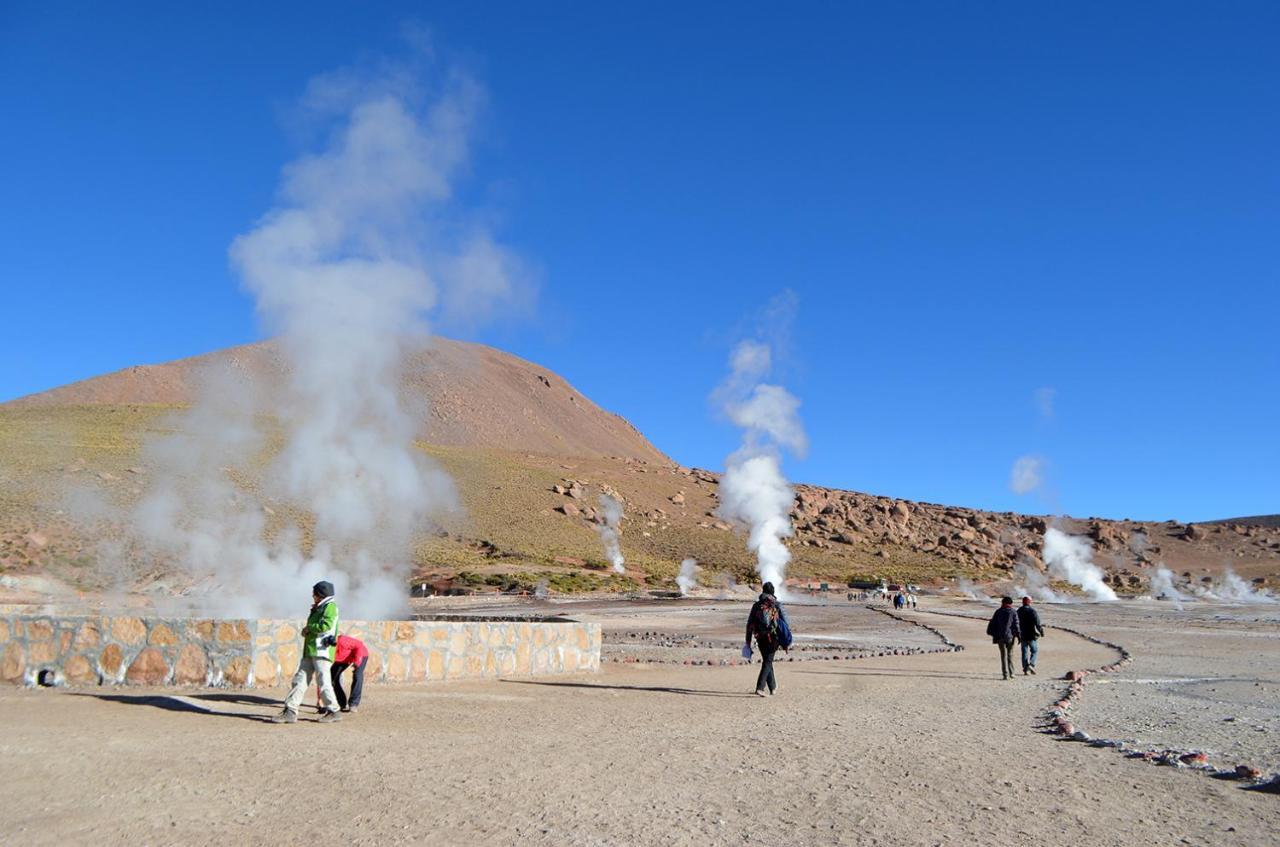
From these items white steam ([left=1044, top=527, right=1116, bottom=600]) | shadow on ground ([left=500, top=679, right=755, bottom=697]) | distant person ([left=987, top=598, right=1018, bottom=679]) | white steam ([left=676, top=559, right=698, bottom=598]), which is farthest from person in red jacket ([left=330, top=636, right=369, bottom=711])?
white steam ([left=1044, top=527, right=1116, bottom=600])

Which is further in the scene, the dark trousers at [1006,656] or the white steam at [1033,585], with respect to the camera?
the white steam at [1033,585]

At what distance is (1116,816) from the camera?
646 centimetres

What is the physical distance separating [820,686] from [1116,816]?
855 cm

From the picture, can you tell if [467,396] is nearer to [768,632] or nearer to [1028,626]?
[1028,626]

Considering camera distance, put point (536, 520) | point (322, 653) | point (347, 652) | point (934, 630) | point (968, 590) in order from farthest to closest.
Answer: point (536, 520) → point (968, 590) → point (934, 630) → point (347, 652) → point (322, 653)

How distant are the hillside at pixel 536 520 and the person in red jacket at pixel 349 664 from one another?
69.7 feet

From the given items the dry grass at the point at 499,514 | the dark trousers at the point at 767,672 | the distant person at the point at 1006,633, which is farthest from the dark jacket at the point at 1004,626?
the dry grass at the point at 499,514

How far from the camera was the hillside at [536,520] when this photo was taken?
45781 millimetres

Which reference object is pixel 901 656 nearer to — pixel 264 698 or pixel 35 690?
pixel 264 698

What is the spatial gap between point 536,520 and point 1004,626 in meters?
63.9

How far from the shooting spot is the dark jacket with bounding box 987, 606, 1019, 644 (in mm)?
16516

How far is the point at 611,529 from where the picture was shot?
276 ft

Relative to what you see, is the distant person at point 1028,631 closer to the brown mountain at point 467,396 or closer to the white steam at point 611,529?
the white steam at point 611,529

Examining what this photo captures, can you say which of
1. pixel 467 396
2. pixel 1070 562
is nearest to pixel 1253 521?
pixel 1070 562
